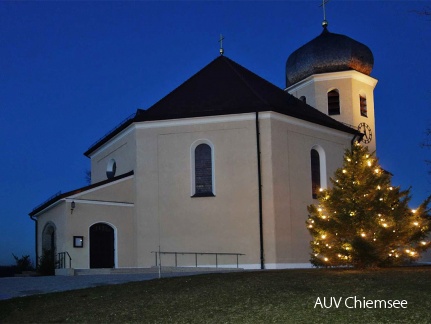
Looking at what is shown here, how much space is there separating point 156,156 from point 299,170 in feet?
21.2

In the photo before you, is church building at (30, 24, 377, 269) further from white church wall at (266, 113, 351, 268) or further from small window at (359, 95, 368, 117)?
small window at (359, 95, 368, 117)

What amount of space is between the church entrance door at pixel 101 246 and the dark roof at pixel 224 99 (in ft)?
16.5

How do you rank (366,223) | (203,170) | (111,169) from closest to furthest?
(366,223) → (203,170) → (111,169)

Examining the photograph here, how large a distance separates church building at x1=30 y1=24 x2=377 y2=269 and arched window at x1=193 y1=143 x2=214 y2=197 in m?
0.04

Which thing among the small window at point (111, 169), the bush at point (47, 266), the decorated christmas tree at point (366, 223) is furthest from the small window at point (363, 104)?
the bush at point (47, 266)

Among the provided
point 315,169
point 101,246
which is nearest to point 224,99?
point 315,169

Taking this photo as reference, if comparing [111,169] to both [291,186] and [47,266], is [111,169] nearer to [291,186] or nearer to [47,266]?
[47,266]

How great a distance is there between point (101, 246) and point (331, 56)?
16.9 m

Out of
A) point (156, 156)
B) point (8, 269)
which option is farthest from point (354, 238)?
point (8, 269)

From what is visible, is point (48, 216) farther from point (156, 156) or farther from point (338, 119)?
point (338, 119)

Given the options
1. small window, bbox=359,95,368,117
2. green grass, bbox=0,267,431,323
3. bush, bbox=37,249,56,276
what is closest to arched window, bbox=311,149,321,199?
small window, bbox=359,95,368,117

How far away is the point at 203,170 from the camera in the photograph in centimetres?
2714

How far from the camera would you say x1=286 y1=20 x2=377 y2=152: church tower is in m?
34.3

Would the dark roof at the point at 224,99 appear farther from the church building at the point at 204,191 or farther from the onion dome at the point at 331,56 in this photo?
the onion dome at the point at 331,56
